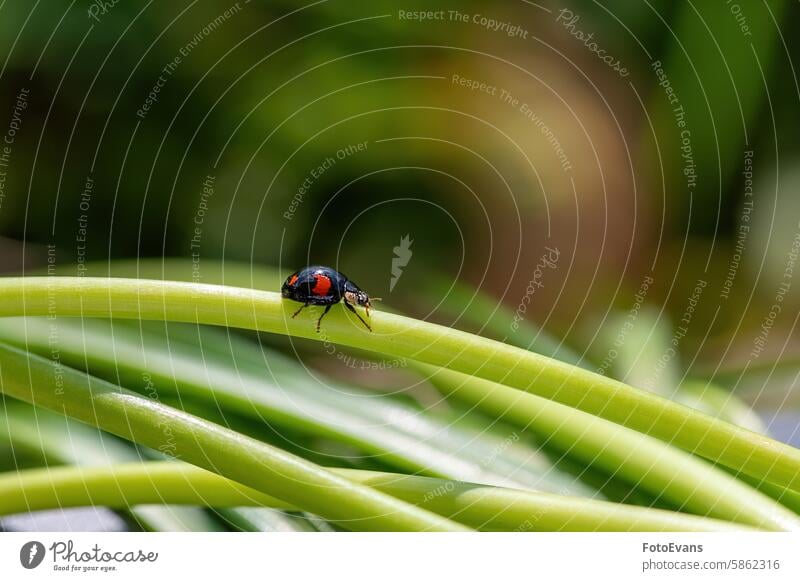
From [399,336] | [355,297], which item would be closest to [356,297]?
[355,297]

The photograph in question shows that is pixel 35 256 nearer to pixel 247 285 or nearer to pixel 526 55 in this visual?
pixel 247 285

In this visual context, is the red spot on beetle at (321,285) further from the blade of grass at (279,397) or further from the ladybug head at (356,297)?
the blade of grass at (279,397)

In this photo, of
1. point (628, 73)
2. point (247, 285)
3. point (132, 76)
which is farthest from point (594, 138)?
point (132, 76)

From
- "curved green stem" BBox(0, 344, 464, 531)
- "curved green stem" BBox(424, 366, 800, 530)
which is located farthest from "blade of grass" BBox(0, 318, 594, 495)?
"curved green stem" BBox(0, 344, 464, 531)
